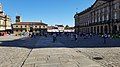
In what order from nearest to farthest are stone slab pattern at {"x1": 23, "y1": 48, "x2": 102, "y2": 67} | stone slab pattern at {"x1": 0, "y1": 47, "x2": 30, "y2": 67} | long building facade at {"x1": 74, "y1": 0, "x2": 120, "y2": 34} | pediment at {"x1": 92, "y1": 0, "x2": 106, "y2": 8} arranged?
stone slab pattern at {"x1": 23, "y1": 48, "x2": 102, "y2": 67} < stone slab pattern at {"x1": 0, "y1": 47, "x2": 30, "y2": 67} < long building facade at {"x1": 74, "y1": 0, "x2": 120, "y2": 34} < pediment at {"x1": 92, "y1": 0, "x2": 106, "y2": 8}

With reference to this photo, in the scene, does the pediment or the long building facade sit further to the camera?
the pediment

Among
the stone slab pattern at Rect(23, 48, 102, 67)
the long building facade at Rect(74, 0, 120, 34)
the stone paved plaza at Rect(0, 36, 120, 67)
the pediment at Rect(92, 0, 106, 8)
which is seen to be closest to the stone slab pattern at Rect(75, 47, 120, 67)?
the stone paved plaza at Rect(0, 36, 120, 67)

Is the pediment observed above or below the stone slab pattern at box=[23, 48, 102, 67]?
above

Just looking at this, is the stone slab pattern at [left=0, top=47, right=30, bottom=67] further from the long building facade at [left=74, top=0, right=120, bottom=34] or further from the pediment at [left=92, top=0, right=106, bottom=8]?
the pediment at [left=92, top=0, right=106, bottom=8]

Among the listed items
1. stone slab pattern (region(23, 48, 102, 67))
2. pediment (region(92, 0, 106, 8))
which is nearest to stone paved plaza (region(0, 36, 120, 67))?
stone slab pattern (region(23, 48, 102, 67))

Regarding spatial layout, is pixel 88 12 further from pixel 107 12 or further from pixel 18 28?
pixel 18 28

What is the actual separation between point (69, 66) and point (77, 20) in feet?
391

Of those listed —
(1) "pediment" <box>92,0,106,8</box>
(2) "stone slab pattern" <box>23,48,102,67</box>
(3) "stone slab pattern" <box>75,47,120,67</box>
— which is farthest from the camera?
(1) "pediment" <box>92,0,106,8</box>

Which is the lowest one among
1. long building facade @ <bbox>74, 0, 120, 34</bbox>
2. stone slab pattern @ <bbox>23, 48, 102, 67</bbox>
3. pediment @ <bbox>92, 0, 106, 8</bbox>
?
stone slab pattern @ <bbox>23, 48, 102, 67</bbox>

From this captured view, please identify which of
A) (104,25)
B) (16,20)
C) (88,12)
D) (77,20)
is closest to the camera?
(104,25)

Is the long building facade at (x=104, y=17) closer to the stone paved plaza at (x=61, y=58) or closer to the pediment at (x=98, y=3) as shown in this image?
the pediment at (x=98, y=3)

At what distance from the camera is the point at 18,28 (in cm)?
13788

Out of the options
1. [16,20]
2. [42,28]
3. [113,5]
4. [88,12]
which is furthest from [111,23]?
[16,20]

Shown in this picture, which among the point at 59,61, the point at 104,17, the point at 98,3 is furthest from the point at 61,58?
the point at 98,3
